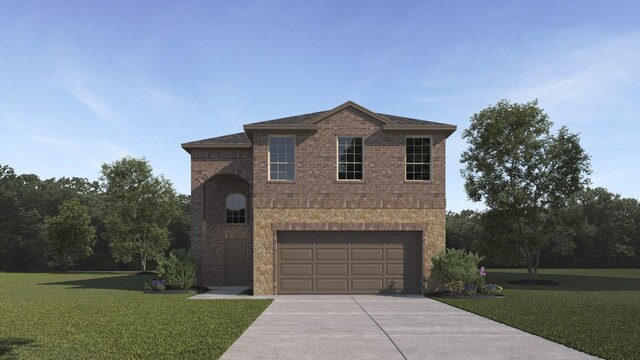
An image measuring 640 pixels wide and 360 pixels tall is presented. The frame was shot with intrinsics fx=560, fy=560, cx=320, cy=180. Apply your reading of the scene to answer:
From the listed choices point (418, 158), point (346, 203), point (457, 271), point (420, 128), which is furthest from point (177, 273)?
point (420, 128)

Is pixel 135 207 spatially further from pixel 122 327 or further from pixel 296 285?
pixel 122 327

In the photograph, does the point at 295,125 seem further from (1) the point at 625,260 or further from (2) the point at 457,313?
(1) the point at 625,260

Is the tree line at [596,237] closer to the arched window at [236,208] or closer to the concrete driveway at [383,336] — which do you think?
the arched window at [236,208]

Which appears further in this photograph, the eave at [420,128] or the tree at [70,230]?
the tree at [70,230]

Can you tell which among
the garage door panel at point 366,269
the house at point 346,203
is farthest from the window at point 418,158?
the garage door panel at point 366,269

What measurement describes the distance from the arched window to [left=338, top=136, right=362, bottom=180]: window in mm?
7280

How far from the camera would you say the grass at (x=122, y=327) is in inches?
420

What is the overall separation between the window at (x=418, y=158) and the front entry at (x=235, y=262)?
9.64 m

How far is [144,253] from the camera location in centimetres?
5278

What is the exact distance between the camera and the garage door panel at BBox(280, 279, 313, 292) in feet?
76.4

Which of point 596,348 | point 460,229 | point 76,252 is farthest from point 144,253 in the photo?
point 596,348

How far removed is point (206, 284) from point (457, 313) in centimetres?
1494

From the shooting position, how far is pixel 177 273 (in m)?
24.3

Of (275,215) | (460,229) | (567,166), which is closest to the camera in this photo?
(275,215)
